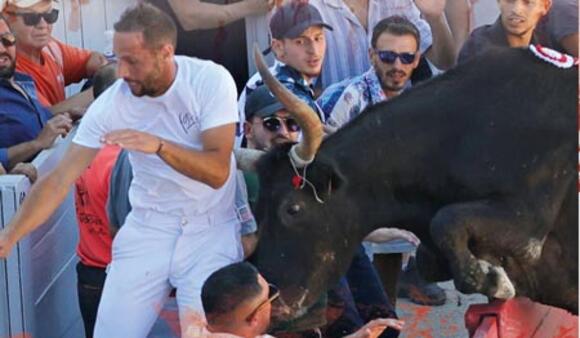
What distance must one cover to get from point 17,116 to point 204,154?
157cm

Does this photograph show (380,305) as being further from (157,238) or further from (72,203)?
(72,203)

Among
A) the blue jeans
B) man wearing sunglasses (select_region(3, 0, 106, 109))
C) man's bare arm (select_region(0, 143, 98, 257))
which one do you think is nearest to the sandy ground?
the blue jeans

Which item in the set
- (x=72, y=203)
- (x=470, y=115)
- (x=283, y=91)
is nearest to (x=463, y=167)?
(x=470, y=115)

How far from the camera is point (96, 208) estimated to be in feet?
17.3

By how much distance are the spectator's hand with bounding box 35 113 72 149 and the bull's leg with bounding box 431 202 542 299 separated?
204 cm

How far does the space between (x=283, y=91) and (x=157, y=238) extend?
77 centimetres

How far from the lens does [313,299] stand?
484cm

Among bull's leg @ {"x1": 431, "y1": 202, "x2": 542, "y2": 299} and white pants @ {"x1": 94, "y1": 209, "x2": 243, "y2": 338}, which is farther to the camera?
white pants @ {"x1": 94, "y1": 209, "x2": 243, "y2": 338}

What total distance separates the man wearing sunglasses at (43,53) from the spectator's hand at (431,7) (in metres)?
1.59

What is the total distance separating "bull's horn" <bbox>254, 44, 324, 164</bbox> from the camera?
447 centimetres

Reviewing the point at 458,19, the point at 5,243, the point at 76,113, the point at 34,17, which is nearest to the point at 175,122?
the point at 5,243

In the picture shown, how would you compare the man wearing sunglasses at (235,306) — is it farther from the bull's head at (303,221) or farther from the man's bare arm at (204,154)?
the bull's head at (303,221)

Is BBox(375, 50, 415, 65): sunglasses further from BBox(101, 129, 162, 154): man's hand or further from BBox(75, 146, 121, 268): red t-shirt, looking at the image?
BBox(101, 129, 162, 154): man's hand

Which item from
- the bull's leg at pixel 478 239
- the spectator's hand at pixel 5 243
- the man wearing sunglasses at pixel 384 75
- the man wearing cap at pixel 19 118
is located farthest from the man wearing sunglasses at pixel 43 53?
the bull's leg at pixel 478 239
